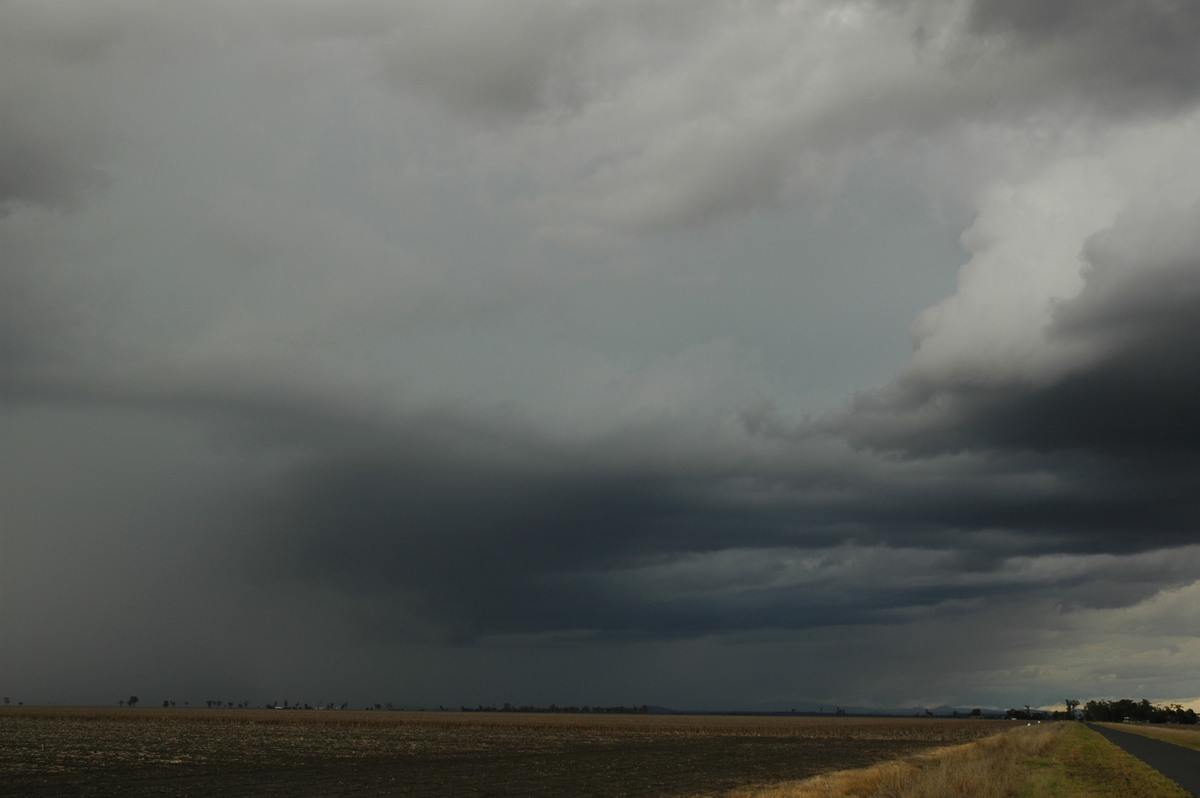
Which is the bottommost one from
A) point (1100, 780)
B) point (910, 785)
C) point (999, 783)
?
point (1100, 780)

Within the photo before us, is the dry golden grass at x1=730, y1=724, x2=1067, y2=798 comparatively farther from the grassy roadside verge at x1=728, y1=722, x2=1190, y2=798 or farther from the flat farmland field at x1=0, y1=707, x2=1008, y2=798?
the flat farmland field at x1=0, y1=707, x2=1008, y2=798

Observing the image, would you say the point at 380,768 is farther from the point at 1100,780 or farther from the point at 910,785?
the point at 1100,780

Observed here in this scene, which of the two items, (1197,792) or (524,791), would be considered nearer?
(1197,792)

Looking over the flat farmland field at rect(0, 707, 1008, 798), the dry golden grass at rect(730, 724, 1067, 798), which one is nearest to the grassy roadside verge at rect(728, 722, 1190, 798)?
the dry golden grass at rect(730, 724, 1067, 798)

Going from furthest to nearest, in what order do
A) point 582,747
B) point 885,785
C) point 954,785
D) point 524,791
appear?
point 582,747, point 524,791, point 885,785, point 954,785

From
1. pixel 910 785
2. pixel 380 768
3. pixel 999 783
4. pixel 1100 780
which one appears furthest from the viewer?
pixel 380 768

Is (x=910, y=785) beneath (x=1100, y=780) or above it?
above

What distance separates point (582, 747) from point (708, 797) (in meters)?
50.2

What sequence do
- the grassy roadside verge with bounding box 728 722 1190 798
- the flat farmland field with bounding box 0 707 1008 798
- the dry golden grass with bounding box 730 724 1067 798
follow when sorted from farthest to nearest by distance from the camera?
the flat farmland field with bounding box 0 707 1008 798, the grassy roadside verge with bounding box 728 722 1190 798, the dry golden grass with bounding box 730 724 1067 798

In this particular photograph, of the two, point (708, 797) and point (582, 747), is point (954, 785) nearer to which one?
point (708, 797)

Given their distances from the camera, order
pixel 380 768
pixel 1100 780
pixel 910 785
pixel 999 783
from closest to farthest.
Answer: pixel 910 785, pixel 999 783, pixel 1100 780, pixel 380 768

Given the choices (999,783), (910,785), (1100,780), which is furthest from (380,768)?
(1100,780)

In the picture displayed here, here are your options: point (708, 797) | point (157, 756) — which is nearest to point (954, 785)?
point (708, 797)

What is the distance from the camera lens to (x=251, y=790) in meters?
39.3
